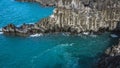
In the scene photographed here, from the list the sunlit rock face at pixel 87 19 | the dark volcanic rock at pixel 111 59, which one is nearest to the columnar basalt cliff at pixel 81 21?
the sunlit rock face at pixel 87 19

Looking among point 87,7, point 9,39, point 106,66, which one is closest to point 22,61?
point 9,39

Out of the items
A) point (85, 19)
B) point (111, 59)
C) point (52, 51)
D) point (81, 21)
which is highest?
point (85, 19)

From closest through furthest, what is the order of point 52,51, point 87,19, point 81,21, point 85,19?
point 52,51
point 87,19
point 81,21
point 85,19

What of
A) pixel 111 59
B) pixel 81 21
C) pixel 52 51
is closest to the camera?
pixel 111 59

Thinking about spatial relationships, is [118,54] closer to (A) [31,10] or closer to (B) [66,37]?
(B) [66,37]

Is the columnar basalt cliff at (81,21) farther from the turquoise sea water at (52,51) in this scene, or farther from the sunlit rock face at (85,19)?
the turquoise sea water at (52,51)

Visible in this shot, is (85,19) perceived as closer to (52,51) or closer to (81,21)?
(81,21)

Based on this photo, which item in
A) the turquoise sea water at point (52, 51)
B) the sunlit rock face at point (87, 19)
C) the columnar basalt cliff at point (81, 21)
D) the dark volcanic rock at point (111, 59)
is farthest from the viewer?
the sunlit rock face at point (87, 19)

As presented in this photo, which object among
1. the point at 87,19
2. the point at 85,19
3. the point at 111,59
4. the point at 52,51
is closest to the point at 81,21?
the point at 85,19
